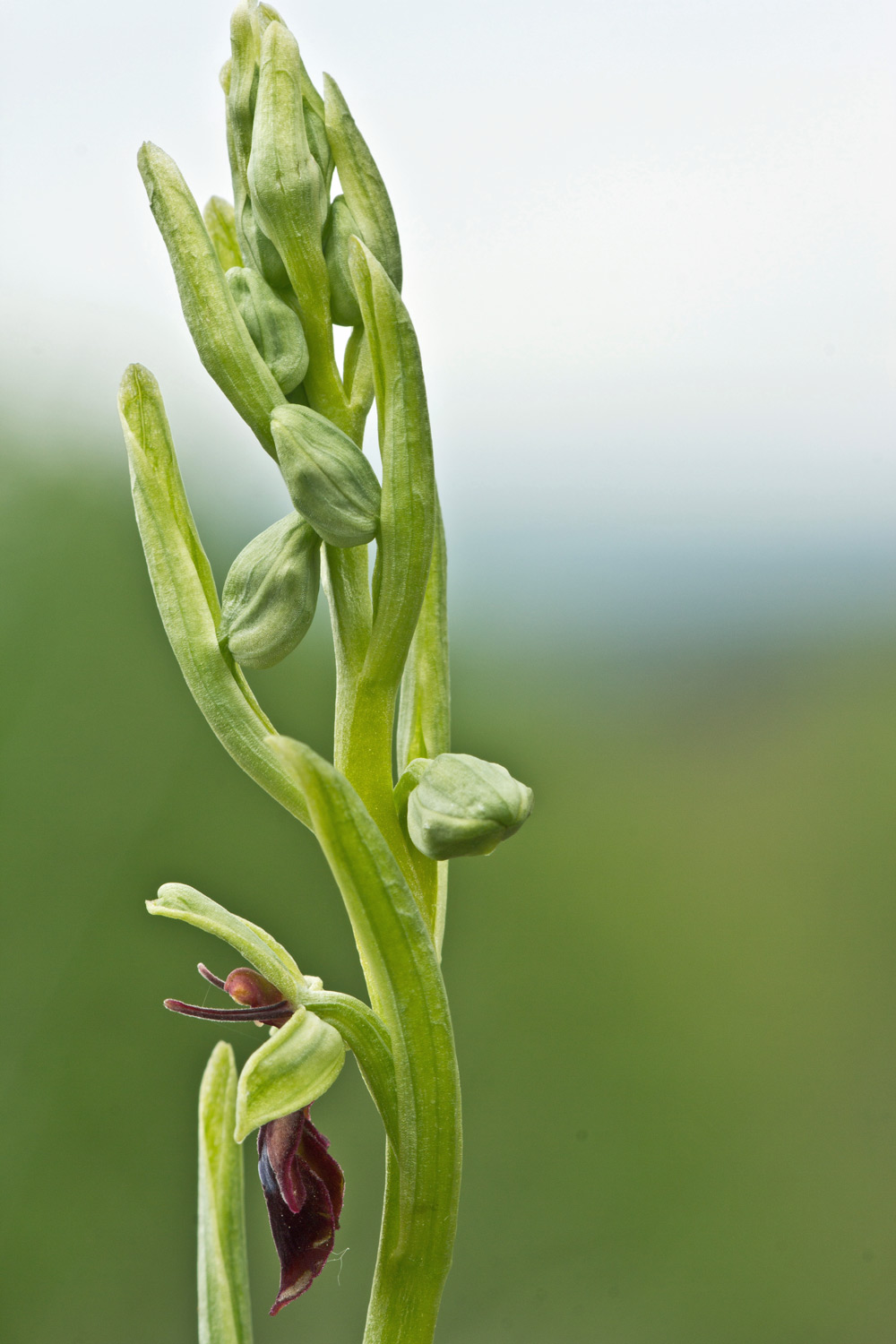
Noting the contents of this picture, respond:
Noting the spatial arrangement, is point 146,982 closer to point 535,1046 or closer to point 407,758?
point 535,1046

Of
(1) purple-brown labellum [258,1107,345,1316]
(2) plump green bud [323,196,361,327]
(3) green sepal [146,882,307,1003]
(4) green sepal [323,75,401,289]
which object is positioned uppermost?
(4) green sepal [323,75,401,289]

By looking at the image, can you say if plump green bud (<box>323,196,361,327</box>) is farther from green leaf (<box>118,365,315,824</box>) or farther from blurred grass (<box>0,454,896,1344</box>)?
blurred grass (<box>0,454,896,1344</box>)

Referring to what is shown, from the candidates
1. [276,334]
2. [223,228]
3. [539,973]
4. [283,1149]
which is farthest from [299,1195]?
[539,973]

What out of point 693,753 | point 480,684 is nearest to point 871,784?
point 693,753

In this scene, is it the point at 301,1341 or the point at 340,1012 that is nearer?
the point at 340,1012

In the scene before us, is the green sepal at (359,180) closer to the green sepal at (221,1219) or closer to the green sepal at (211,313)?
the green sepal at (211,313)

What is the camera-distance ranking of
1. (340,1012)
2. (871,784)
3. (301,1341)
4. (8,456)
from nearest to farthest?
(340,1012) → (301,1341) → (8,456) → (871,784)

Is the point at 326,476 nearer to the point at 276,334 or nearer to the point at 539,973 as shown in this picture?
the point at 276,334

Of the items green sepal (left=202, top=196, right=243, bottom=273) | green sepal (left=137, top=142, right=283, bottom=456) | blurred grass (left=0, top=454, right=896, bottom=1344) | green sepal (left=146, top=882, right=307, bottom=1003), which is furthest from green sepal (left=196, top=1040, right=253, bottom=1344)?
blurred grass (left=0, top=454, right=896, bottom=1344)
